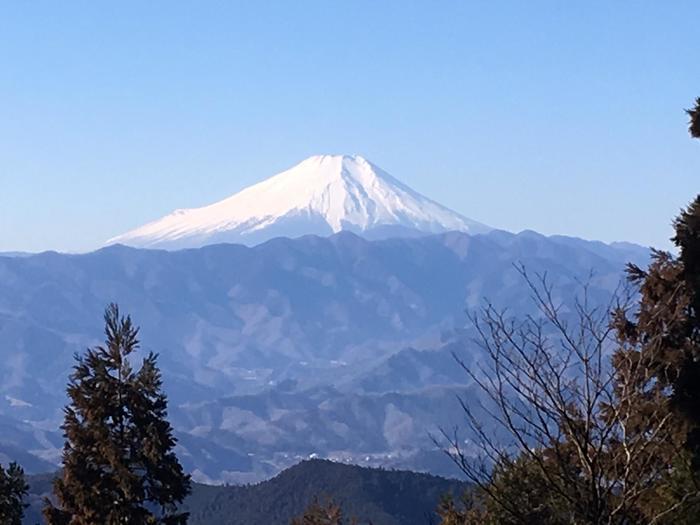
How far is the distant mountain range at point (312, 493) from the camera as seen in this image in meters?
124

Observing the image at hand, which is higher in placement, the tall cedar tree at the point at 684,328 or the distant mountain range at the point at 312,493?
the tall cedar tree at the point at 684,328

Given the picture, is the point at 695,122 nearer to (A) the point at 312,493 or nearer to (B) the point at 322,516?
(B) the point at 322,516

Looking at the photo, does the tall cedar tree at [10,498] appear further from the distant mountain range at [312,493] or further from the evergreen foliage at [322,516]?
the distant mountain range at [312,493]

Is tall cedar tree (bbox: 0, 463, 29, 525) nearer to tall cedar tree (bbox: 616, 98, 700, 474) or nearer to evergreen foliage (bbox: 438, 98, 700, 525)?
evergreen foliage (bbox: 438, 98, 700, 525)

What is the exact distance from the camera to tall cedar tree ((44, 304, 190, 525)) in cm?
1856

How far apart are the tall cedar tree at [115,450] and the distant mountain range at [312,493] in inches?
3985

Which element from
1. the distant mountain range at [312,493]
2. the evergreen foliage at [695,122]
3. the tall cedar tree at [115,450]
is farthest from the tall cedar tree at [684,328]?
the distant mountain range at [312,493]

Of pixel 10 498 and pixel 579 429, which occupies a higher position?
pixel 579 429

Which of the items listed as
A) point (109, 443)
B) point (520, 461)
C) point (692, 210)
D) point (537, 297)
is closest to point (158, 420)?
point (109, 443)

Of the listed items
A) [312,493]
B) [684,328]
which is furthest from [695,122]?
[312,493]

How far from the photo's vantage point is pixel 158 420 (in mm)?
18938

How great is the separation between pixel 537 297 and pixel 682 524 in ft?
12.9

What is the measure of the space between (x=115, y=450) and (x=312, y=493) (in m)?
108

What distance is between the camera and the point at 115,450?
18.4m
